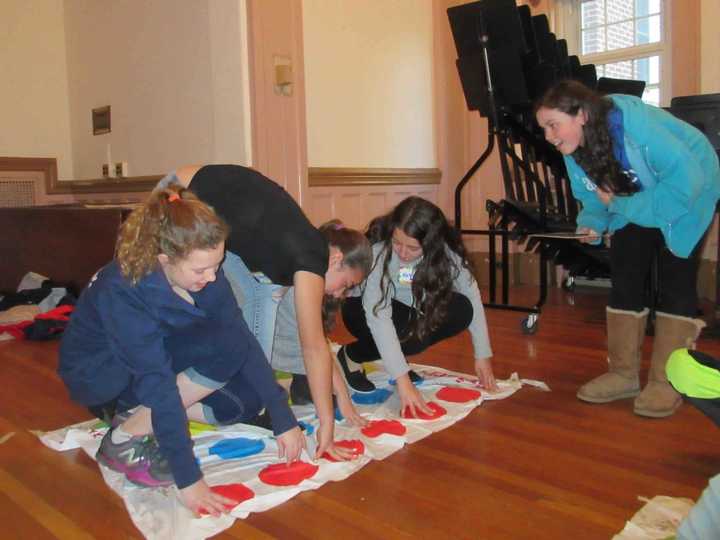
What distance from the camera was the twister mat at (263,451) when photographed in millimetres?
1270

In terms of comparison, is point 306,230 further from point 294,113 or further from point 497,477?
point 294,113

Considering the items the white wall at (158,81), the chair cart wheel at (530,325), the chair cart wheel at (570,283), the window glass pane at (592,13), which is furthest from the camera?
the window glass pane at (592,13)

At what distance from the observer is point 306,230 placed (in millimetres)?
1406

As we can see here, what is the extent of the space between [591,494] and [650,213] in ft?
2.67

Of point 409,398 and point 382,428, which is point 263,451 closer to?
point 382,428

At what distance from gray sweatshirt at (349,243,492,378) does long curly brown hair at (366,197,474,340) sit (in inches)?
0.7

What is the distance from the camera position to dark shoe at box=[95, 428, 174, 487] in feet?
4.51

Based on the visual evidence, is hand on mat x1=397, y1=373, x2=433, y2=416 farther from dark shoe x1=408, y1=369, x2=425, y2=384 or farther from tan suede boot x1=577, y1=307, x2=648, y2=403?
tan suede boot x1=577, y1=307, x2=648, y2=403

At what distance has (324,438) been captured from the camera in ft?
4.75

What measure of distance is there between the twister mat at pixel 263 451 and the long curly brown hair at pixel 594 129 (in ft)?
2.17

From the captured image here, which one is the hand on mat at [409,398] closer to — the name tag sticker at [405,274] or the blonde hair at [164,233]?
the name tag sticker at [405,274]

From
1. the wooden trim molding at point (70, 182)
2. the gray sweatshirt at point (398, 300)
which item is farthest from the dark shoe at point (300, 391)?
the wooden trim molding at point (70, 182)

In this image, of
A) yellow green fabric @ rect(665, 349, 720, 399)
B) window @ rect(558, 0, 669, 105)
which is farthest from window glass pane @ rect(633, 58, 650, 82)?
yellow green fabric @ rect(665, 349, 720, 399)

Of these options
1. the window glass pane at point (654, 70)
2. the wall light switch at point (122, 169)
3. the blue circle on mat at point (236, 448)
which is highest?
the window glass pane at point (654, 70)
